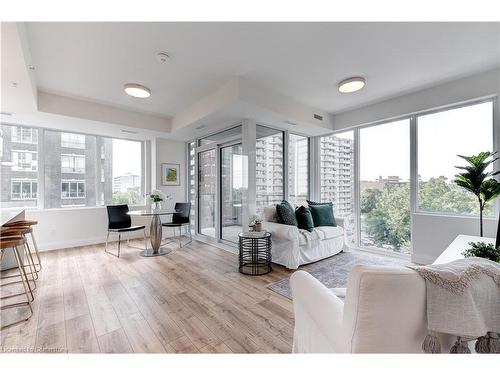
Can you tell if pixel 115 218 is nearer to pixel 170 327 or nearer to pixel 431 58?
pixel 170 327

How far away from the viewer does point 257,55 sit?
2432 millimetres

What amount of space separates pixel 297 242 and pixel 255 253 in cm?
62

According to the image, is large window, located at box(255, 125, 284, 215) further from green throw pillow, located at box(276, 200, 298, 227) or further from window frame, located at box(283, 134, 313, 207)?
green throw pillow, located at box(276, 200, 298, 227)

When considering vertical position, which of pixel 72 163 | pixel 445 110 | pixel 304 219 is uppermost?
pixel 445 110

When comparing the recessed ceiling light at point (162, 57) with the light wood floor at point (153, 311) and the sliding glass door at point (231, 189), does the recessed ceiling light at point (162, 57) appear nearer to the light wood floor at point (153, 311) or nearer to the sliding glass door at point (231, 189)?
the sliding glass door at point (231, 189)

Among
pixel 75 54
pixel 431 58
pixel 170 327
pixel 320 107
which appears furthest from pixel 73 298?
pixel 431 58

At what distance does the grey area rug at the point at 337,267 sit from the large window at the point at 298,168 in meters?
1.40

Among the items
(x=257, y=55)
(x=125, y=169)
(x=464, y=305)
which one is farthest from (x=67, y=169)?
(x=464, y=305)

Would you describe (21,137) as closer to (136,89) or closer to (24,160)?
(24,160)

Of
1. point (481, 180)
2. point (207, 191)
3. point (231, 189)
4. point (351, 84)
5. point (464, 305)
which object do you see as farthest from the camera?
point (207, 191)

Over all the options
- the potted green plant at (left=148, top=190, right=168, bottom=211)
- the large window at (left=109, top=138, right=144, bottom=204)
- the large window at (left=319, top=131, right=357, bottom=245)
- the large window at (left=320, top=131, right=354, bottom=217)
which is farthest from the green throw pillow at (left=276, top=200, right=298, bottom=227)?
the large window at (left=109, top=138, right=144, bottom=204)

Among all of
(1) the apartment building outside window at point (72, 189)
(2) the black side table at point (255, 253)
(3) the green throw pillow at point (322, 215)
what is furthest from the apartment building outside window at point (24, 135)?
(3) the green throw pillow at point (322, 215)

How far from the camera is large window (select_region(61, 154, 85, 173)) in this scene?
4.46 meters
